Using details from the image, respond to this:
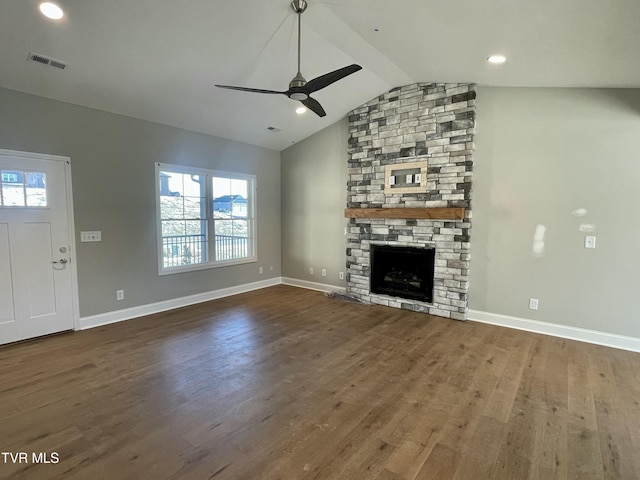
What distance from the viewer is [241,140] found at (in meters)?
5.77

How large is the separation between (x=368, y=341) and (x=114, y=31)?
4026 millimetres

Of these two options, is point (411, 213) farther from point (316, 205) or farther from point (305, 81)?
point (305, 81)

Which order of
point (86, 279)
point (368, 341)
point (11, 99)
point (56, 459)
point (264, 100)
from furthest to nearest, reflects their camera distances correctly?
point (264, 100), point (86, 279), point (368, 341), point (11, 99), point (56, 459)

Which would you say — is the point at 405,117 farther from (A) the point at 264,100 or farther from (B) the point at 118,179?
(B) the point at 118,179

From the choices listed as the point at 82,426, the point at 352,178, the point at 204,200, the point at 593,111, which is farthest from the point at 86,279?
the point at 593,111

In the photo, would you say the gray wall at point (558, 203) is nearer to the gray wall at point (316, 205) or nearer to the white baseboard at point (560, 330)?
the white baseboard at point (560, 330)

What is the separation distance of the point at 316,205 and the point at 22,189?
166 inches

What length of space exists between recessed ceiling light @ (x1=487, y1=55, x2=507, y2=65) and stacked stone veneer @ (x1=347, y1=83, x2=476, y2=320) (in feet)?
2.84

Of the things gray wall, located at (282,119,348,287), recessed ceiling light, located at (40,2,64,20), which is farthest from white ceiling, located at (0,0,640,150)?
gray wall, located at (282,119,348,287)

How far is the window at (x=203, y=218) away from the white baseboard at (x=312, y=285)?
93 centimetres

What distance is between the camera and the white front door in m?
3.49

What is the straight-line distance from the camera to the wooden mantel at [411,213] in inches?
171

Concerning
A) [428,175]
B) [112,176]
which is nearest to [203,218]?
[112,176]

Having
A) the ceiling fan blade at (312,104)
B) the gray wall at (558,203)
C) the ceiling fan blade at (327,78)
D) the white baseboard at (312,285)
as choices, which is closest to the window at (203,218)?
the white baseboard at (312,285)
